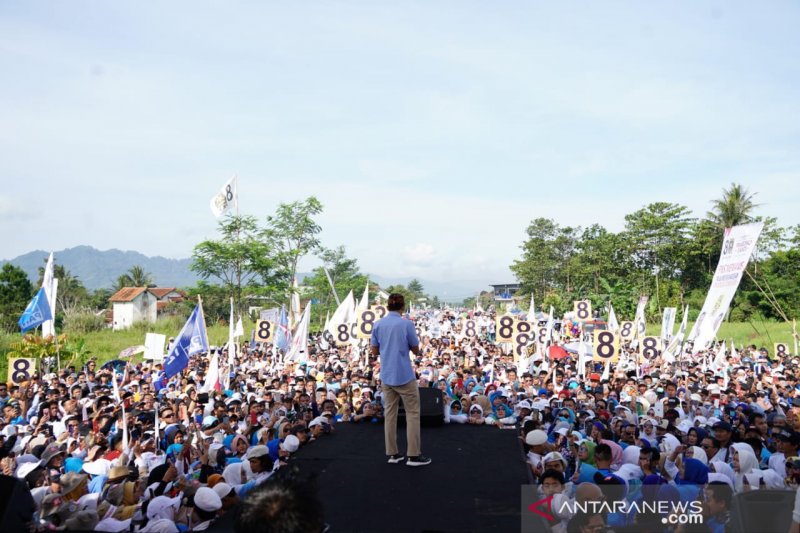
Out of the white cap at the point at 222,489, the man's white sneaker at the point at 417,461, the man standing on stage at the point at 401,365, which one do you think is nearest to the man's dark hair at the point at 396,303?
the man standing on stage at the point at 401,365

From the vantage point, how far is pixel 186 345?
1242cm

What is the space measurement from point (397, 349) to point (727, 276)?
1323 centimetres

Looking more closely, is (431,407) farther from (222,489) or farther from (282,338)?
(282,338)

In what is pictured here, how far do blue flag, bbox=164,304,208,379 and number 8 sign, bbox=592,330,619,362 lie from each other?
31.9 feet

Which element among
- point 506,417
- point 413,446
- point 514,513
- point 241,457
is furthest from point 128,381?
point 514,513

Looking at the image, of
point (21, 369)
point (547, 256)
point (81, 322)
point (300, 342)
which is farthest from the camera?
point (547, 256)

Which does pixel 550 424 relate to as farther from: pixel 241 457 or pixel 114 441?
pixel 114 441

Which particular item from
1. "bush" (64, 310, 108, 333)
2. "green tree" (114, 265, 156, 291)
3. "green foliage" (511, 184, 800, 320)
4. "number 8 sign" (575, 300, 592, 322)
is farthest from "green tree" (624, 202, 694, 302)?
"green tree" (114, 265, 156, 291)

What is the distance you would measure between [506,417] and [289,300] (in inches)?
1201

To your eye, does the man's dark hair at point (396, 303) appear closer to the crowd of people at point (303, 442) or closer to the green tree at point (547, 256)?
the crowd of people at point (303, 442)

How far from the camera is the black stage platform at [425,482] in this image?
4605 mm

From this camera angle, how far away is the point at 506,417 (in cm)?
896

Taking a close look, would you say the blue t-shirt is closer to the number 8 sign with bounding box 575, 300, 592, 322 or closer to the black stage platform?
the black stage platform

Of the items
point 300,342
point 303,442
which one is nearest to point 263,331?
point 300,342
